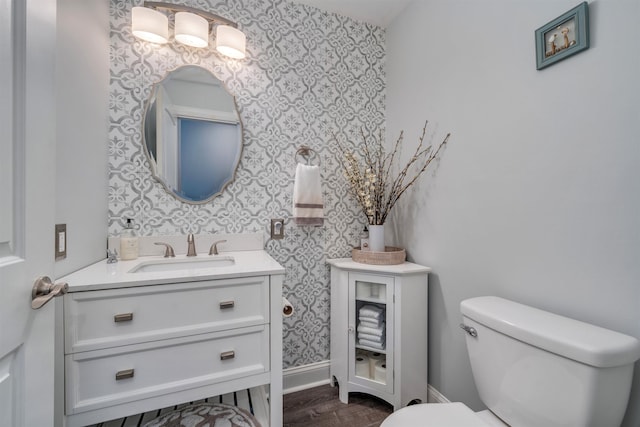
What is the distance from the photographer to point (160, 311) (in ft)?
3.37

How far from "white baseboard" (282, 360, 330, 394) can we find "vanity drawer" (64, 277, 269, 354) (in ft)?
2.62

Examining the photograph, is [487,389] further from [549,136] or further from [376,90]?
[376,90]

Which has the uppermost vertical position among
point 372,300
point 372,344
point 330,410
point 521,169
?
point 521,169

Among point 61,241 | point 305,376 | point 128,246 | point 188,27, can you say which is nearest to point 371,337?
point 305,376

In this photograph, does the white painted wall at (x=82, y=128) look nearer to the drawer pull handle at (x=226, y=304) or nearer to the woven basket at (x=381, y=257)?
the drawer pull handle at (x=226, y=304)

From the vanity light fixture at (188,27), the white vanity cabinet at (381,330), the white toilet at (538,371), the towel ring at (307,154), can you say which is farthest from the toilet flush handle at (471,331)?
the vanity light fixture at (188,27)

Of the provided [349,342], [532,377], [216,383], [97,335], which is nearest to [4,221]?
[97,335]

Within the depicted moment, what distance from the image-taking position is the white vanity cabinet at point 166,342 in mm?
941

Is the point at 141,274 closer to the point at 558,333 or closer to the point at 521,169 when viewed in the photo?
the point at 558,333

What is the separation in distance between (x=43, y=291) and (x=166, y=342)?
19.8 inches

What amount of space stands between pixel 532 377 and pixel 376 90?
1839 millimetres

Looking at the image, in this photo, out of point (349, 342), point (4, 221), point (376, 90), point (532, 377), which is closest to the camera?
point (4, 221)

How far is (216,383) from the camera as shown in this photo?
1.10 metres

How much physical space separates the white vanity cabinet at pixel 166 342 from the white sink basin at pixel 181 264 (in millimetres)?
164
